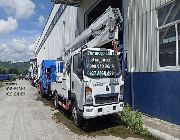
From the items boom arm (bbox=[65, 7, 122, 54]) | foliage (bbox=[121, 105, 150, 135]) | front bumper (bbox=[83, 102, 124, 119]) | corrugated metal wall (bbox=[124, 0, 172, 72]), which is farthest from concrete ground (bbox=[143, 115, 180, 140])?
boom arm (bbox=[65, 7, 122, 54])

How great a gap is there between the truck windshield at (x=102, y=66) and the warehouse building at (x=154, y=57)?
1750 millimetres

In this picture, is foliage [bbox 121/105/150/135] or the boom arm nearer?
foliage [bbox 121/105/150/135]

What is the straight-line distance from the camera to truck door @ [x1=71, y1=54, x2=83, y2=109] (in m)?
11.1

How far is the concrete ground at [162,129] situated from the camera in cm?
910

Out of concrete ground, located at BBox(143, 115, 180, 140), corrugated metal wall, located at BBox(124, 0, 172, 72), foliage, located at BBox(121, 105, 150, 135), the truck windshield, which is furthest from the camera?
corrugated metal wall, located at BBox(124, 0, 172, 72)

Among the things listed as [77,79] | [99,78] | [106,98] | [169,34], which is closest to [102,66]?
[99,78]

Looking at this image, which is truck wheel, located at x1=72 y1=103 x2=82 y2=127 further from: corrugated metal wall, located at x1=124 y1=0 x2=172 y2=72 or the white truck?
corrugated metal wall, located at x1=124 y1=0 x2=172 y2=72

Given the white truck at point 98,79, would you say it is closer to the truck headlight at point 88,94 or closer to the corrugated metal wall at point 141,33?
the truck headlight at point 88,94

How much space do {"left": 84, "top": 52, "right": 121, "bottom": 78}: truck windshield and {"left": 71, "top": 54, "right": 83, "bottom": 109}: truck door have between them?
1.16 ft

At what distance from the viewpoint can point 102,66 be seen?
36.9ft

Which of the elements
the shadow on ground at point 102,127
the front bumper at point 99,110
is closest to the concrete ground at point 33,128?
the shadow on ground at point 102,127

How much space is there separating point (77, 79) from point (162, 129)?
146 inches

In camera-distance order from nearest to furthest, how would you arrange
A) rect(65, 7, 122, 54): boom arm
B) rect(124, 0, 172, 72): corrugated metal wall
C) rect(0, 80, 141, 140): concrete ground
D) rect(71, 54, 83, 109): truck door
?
1. rect(0, 80, 141, 140): concrete ground
2. rect(71, 54, 83, 109): truck door
3. rect(65, 7, 122, 54): boom arm
4. rect(124, 0, 172, 72): corrugated metal wall

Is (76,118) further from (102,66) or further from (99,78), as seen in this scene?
(102,66)
